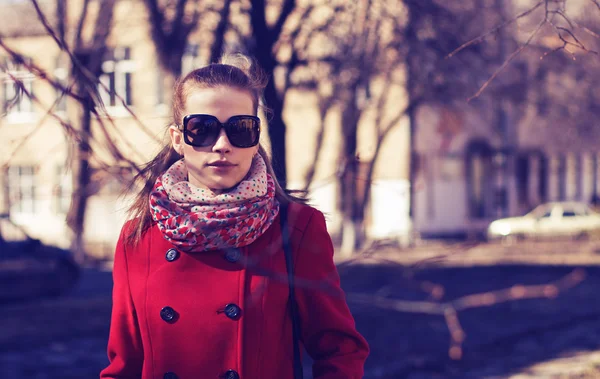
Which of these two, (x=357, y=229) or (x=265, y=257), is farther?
(x=357, y=229)

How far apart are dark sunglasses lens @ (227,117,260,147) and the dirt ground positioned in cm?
134

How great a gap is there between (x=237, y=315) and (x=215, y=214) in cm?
28

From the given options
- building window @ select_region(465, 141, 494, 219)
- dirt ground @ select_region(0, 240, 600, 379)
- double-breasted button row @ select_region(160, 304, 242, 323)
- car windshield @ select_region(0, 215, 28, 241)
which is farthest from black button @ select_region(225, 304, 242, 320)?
building window @ select_region(465, 141, 494, 219)

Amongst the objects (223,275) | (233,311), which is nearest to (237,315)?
(233,311)

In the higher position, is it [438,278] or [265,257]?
[265,257]

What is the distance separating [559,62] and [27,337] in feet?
47.0

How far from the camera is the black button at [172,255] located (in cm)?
248

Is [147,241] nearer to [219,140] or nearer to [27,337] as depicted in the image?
[219,140]

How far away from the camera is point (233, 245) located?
7.97 ft

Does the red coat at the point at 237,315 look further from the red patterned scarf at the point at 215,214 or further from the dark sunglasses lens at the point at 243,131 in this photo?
the dark sunglasses lens at the point at 243,131

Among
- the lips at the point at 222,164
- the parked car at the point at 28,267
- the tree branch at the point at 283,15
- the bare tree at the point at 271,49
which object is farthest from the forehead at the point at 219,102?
the parked car at the point at 28,267

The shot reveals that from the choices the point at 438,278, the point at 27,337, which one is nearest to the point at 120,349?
the point at 27,337

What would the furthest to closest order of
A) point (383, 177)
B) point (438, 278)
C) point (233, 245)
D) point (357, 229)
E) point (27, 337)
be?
→ point (383, 177) < point (357, 229) < point (438, 278) < point (27, 337) < point (233, 245)

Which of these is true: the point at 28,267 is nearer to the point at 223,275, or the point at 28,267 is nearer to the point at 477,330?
the point at 477,330
